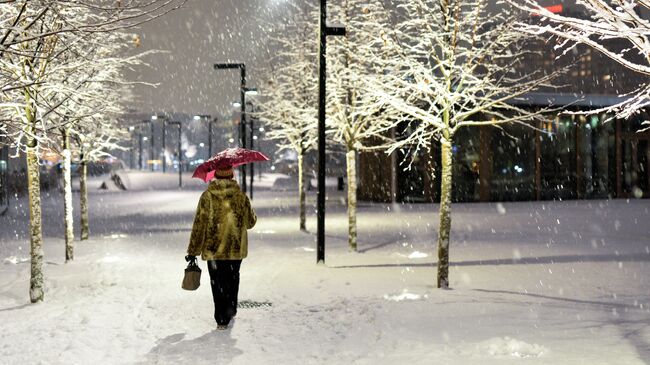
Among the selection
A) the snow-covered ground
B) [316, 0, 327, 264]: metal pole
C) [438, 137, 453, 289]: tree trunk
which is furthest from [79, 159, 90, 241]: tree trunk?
[438, 137, 453, 289]: tree trunk

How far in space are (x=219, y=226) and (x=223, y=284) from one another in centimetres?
66

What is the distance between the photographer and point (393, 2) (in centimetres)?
1432

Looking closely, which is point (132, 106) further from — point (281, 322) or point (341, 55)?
point (281, 322)

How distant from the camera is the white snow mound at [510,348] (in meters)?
6.36

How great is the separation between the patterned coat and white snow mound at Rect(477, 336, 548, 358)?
276 cm

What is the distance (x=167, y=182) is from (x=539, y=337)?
174ft

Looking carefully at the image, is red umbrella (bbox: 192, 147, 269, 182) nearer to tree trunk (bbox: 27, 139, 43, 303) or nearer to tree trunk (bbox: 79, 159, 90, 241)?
tree trunk (bbox: 27, 139, 43, 303)

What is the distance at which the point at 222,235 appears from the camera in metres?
7.52

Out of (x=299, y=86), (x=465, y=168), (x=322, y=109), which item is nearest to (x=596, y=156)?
(x=465, y=168)

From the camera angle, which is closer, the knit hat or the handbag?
the handbag

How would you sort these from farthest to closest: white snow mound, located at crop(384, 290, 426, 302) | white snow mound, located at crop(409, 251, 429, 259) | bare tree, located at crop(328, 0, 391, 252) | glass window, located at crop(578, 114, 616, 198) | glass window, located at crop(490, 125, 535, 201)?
glass window, located at crop(578, 114, 616, 198) → glass window, located at crop(490, 125, 535, 201) → bare tree, located at crop(328, 0, 391, 252) → white snow mound, located at crop(409, 251, 429, 259) → white snow mound, located at crop(384, 290, 426, 302)

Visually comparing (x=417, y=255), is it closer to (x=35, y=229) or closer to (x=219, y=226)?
(x=219, y=226)

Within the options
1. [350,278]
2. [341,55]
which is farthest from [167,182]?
[350,278]

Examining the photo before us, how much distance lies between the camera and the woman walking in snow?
7516 millimetres
